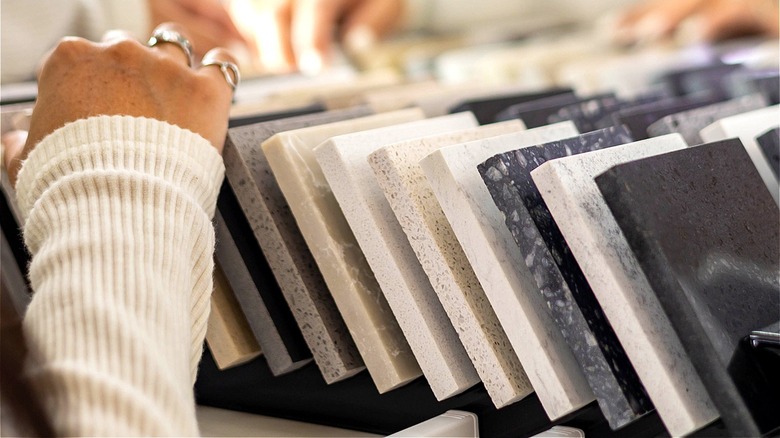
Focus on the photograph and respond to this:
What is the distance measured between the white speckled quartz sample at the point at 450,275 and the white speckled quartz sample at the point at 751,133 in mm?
309

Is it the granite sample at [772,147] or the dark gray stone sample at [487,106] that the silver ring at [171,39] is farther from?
the granite sample at [772,147]

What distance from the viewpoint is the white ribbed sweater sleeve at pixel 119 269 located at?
44 centimetres

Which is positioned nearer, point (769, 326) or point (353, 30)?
point (769, 326)

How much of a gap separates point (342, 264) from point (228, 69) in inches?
8.3

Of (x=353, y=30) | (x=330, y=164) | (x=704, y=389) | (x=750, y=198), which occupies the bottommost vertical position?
(x=704, y=389)

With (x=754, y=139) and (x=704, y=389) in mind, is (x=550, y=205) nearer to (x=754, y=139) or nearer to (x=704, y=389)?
(x=704, y=389)

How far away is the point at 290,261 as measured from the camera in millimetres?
706

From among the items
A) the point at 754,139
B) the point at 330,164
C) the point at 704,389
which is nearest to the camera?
the point at 704,389

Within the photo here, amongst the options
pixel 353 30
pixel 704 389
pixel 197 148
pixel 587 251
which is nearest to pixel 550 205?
pixel 587 251

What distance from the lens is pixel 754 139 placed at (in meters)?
0.80

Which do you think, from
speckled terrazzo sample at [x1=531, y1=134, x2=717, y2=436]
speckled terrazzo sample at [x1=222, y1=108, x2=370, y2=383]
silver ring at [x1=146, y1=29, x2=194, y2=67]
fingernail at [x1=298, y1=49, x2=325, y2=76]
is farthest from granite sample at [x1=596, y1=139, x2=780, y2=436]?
fingernail at [x1=298, y1=49, x2=325, y2=76]

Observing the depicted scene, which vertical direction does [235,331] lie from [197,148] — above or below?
below

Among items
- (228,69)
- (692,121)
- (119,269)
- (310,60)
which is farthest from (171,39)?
(310,60)

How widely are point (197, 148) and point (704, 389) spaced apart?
0.40 meters
